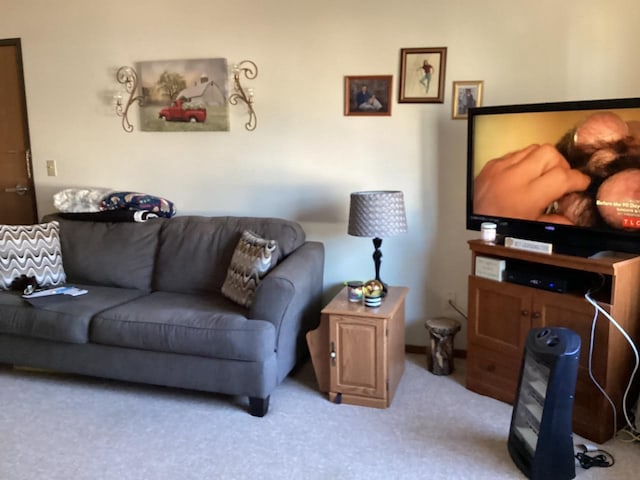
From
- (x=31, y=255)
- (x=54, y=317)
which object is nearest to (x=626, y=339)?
(x=54, y=317)

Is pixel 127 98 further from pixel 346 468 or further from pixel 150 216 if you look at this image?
pixel 346 468

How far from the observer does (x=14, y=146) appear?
14.2 feet

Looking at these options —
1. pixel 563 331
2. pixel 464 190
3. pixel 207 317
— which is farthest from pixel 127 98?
pixel 563 331

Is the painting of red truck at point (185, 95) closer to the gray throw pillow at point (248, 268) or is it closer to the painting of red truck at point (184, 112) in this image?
the painting of red truck at point (184, 112)

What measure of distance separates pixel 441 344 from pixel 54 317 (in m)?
2.13

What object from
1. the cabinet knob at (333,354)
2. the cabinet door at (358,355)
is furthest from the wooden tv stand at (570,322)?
the cabinet knob at (333,354)

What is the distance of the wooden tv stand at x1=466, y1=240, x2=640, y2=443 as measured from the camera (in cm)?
254

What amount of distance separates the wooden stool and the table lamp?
399mm

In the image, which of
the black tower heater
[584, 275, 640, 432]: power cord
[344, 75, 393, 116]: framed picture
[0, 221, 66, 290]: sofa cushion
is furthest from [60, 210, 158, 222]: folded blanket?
[584, 275, 640, 432]: power cord

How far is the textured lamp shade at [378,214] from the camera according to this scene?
312cm

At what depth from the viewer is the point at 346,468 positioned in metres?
2.42

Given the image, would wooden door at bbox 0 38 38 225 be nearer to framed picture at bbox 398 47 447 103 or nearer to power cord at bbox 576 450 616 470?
framed picture at bbox 398 47 447 103

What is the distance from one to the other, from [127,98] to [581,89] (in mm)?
2878

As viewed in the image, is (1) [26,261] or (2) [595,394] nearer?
(2) [595,394]
